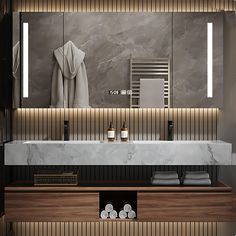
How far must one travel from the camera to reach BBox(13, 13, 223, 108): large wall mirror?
459cm

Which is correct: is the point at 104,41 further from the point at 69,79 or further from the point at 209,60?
the point at 209,60

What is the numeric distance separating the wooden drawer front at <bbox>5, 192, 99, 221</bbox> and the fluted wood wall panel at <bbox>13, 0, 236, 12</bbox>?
5.58 feet

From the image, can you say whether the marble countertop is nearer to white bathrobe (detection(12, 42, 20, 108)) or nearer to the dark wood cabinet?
the dark wood cabinet

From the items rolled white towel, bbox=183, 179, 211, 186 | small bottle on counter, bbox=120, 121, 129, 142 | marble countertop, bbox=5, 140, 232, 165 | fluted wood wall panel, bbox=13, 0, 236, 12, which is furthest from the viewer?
fluted wood wall panel, bbox=13, 0, 236, 12

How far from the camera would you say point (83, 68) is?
182 inches

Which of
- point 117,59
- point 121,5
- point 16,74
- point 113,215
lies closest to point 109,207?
point 113,215

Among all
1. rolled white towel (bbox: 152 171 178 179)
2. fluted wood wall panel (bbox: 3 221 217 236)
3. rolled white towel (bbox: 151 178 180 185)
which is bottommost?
fluted wood wall panel (bbox: 3 221 217 236)

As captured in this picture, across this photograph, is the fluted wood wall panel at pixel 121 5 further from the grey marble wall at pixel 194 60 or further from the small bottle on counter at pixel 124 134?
the small bottle on counter at pixel 124 134

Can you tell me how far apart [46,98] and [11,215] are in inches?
42.3

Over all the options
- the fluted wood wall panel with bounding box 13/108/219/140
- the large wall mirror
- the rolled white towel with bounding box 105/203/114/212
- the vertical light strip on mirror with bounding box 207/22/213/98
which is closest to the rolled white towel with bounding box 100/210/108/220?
the rolled white towel with bounding box 105/203/114/212

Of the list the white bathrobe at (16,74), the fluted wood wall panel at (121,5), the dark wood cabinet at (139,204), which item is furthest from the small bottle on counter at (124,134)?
the fluted wood wall panel at (121,5)

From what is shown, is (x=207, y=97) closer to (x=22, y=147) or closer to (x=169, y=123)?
(x=169, y=123)

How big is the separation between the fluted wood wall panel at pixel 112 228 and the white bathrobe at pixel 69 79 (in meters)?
1.11

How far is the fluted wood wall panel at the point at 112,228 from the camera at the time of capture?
472 centimetres
